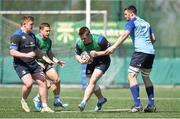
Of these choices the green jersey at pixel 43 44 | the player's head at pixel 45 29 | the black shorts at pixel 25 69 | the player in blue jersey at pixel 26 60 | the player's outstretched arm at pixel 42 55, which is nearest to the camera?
the player in blue jersey at pixel 26 60

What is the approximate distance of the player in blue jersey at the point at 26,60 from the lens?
1436 cm

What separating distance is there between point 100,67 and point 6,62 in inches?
743

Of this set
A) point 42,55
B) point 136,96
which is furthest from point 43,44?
point 136,96

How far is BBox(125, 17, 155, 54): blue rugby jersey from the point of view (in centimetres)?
1462

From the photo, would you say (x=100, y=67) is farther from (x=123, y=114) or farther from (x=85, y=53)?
(x=123, y=114)

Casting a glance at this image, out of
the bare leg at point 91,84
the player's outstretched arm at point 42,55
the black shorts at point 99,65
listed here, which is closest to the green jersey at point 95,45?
the black shorts at point 99,65

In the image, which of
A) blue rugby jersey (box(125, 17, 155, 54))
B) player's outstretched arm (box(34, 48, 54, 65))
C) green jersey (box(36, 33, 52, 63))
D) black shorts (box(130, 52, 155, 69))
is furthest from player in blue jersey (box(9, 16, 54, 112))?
blue rugby jersey (box(125, 17, 155, 54))

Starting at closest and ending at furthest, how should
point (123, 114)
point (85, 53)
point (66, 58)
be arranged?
point (123, 114)
point (85, 53)
point (66, 58)

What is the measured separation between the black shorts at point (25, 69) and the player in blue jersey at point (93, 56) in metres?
0.88

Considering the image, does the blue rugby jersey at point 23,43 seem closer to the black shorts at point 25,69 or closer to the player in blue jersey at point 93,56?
the black shorts at point 25,69

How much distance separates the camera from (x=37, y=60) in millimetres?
16141

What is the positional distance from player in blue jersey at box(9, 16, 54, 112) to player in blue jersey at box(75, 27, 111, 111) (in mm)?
869

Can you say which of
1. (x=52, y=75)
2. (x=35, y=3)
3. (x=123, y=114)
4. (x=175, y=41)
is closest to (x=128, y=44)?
(x=175, y=41)

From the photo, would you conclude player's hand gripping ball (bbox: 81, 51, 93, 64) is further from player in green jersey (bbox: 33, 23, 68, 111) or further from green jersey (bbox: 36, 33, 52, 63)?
green jersey (bbox: 36, 33, 52, 63)
